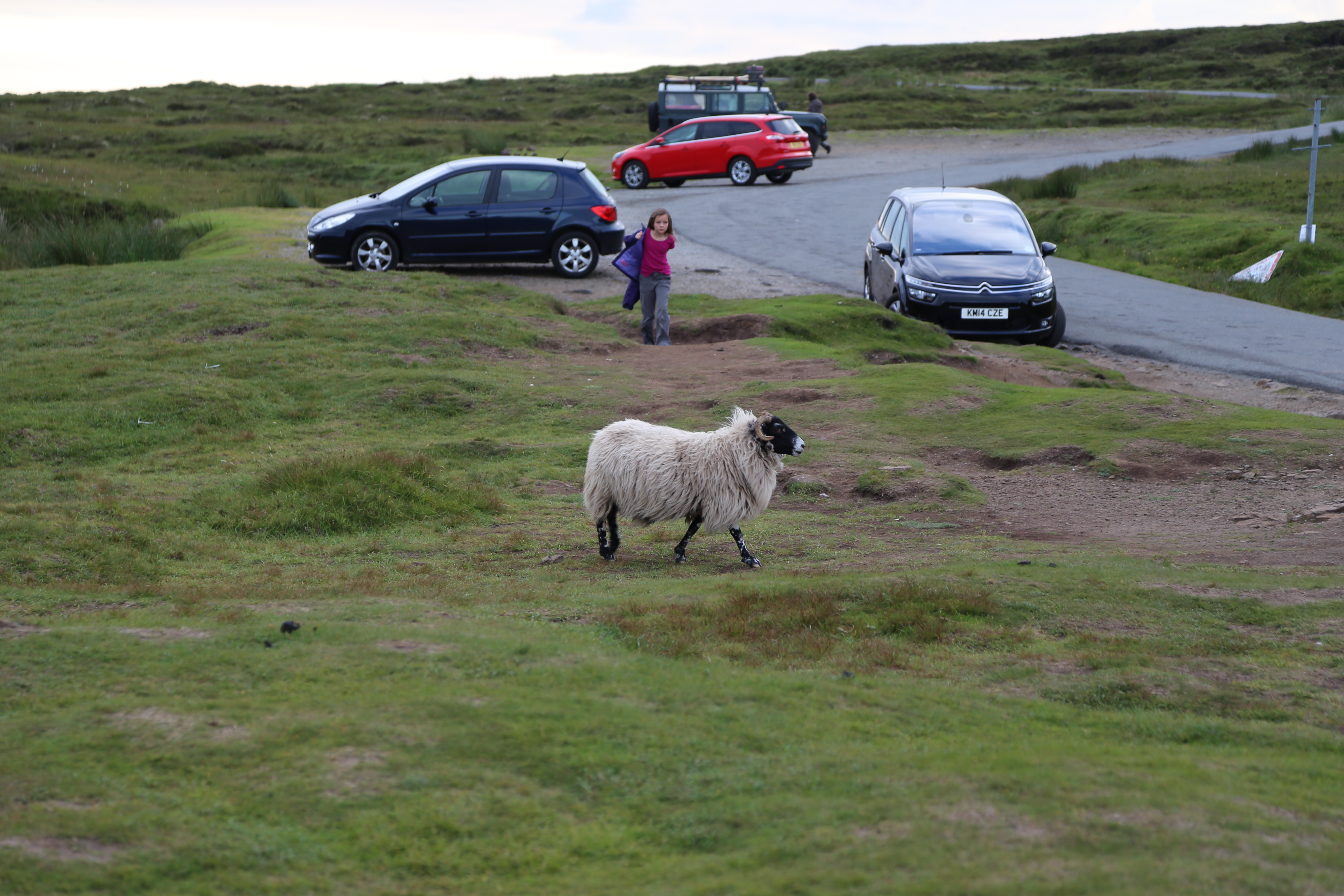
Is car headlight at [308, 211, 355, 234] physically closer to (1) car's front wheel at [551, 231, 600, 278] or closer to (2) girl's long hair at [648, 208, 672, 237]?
(1) car's front wheel at [551, 231, 600, 278]

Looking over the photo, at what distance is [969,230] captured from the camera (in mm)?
18953

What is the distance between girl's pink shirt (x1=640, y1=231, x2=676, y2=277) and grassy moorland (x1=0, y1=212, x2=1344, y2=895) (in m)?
3.43

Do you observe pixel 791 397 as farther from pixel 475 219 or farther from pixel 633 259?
pixel 475 219

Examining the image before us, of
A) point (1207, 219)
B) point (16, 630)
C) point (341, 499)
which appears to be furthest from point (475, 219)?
point (1207, 219)

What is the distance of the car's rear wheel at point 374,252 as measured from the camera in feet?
71.9

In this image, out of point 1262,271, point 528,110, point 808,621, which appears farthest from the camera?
point 528,110

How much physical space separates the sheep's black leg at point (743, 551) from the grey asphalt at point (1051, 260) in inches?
415

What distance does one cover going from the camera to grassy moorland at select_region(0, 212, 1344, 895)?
13.4 feet

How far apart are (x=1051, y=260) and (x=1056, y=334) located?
905 cm

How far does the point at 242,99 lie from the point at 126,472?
85078 millimetres

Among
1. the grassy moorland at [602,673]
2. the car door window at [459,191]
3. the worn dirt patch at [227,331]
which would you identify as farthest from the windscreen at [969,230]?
the worn dirt patch at [227,331]

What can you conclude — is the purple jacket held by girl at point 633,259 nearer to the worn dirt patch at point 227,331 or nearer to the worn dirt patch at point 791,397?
the worn dirt patch at point 791,397

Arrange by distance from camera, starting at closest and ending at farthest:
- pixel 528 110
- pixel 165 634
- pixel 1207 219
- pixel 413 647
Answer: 1. pixel 413 647
2. pixel 165 634
3. pixel 1207 219
4. pixel 528 110

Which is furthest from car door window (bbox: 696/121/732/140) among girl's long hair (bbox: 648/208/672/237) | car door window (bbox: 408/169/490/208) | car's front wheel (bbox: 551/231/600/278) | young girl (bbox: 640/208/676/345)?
girl's long hair (bbox: 648/208/672/237)
